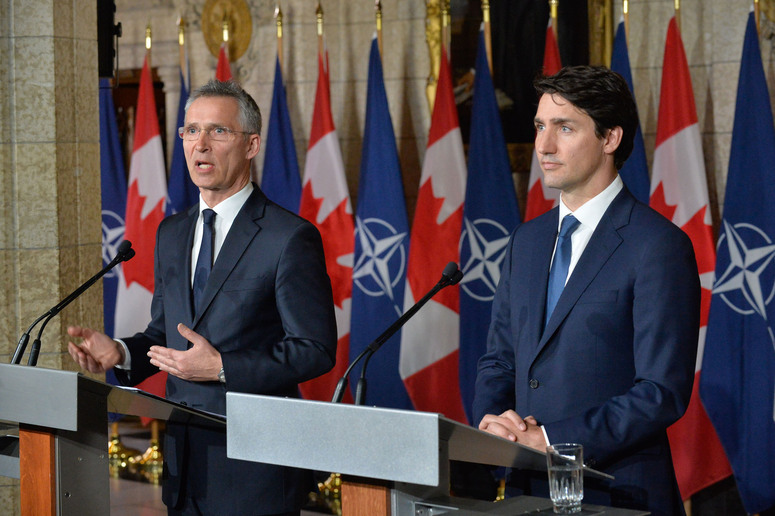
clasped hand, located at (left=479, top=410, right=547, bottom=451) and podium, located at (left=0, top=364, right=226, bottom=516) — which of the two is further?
podium, located at (left=0, top=364, right=226, bottom=516)

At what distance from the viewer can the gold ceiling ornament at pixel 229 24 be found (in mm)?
7016

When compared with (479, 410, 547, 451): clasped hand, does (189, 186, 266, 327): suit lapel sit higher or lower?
higher

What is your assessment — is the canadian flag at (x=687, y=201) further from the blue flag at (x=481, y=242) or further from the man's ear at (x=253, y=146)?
the man's ear at (x=253, y=146)

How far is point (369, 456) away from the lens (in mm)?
1682

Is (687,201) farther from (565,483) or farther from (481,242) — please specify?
(565,483)

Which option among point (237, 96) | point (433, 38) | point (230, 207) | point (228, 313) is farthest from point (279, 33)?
point (228, 313)

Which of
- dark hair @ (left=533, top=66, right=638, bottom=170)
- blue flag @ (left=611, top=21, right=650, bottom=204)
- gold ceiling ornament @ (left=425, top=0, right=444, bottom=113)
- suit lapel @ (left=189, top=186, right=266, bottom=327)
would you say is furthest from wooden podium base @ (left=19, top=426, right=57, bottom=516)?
gold ceiling ornament @ (left=425, top=0, right=444, bottom=113)

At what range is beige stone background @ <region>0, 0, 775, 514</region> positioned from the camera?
4.34m

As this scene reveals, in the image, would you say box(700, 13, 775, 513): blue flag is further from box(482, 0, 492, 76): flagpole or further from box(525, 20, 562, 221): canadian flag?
box(482, 0, 492, 76): flagpole

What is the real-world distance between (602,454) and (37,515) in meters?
1.36

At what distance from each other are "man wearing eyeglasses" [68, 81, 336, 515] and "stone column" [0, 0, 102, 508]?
5.34 feet

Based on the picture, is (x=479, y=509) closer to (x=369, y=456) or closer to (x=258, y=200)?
(x=369, y=456)

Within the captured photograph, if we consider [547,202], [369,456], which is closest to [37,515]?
[369,456]

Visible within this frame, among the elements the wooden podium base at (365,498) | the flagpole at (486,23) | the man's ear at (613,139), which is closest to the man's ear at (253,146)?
the man's ear at (613,139)
